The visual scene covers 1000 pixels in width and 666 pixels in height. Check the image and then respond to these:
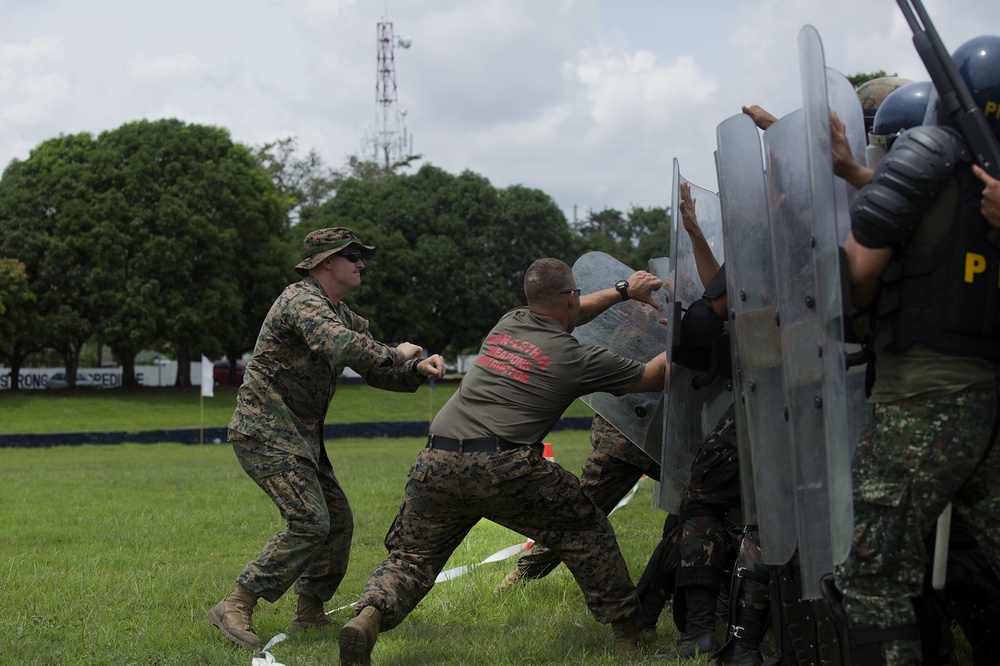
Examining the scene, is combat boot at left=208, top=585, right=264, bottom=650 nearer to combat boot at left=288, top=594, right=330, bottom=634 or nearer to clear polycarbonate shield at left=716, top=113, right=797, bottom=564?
combat boot at left=288, top=594, right=330, bottom=634

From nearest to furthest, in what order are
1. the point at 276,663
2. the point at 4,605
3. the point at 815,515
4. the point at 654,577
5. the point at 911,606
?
1. the point at 911,606
2. the point at 815,515
3. the point at 276,663
4. the point at 654,577
5. the point at 4,605

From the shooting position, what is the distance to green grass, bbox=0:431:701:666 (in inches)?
205

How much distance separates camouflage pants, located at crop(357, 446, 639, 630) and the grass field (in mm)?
376

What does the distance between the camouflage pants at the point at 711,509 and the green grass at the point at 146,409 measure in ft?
89.4

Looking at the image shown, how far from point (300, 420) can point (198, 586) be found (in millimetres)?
1978

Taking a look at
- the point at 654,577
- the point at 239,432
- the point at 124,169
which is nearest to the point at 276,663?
the point at 239,432

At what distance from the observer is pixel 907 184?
10.8ft

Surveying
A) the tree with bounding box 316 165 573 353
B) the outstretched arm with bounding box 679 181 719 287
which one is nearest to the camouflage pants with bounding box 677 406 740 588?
the outstretched arm with bounding box 679 181 719 287

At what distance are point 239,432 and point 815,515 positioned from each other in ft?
10.4

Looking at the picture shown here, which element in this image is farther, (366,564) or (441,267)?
(441,267)

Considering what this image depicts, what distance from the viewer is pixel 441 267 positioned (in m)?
48.8

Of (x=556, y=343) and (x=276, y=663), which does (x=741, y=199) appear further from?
(x=276, y=663)

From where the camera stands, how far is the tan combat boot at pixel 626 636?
5.03 meters

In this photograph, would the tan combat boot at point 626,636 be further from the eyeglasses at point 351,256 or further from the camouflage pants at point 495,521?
the eyeglasses at point 351,256
